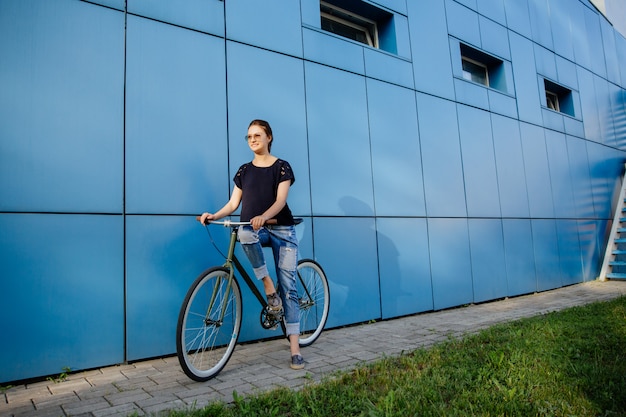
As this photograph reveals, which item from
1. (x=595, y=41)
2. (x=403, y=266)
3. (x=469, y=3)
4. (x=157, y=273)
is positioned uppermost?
(x=595, y=41)

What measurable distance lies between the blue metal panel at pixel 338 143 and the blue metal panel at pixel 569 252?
5.84m

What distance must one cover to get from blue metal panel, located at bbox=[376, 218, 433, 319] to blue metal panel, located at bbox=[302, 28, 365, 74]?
2.29 metres

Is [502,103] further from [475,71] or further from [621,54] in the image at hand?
[621,54]

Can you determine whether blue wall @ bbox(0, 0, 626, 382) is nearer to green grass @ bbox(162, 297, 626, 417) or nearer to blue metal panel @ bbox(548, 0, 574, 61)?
blue metal panel @ bbox(548, 0, 574, 61)

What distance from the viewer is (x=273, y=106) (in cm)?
488

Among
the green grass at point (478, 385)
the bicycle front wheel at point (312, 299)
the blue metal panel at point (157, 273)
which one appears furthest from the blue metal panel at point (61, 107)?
the green grass at point (478, 385)

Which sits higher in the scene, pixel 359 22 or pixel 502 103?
pixel 359 22

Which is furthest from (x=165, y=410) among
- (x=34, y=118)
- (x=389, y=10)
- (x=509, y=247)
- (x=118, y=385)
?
(x=509, y=247)

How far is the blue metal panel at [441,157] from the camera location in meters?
6.42

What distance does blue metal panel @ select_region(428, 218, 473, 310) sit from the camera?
6.22m

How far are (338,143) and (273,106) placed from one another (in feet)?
3.47

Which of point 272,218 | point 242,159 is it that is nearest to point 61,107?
point 242,159

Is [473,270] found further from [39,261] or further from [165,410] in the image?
[39,261]

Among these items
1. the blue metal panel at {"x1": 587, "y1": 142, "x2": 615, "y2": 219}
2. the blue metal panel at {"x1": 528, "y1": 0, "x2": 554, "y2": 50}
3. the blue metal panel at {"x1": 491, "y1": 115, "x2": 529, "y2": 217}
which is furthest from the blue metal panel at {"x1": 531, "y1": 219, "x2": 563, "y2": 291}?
the blue metal panel at {"x1": 528, "y1": 0, "x2": 554, "y2": 50}
